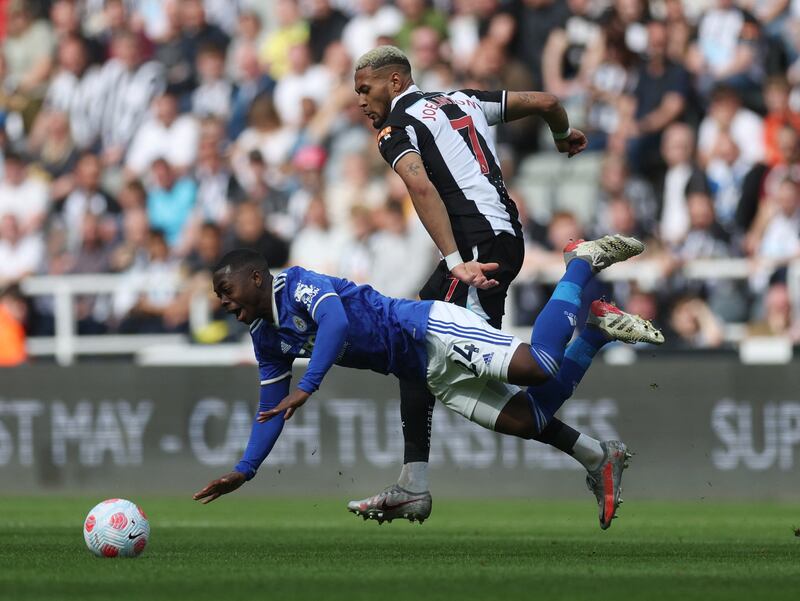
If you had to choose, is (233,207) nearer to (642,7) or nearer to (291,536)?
(642,7)

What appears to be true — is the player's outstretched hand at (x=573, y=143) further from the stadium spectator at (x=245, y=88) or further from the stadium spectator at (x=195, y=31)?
the stadium spectator at (x=195, y=31)

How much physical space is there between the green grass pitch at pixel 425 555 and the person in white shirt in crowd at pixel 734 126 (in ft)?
12.8

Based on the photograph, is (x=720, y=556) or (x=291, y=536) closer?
(x=720, y=556)

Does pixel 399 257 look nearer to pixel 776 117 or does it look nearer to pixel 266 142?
pixel 266 142

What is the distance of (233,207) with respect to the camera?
709 inches

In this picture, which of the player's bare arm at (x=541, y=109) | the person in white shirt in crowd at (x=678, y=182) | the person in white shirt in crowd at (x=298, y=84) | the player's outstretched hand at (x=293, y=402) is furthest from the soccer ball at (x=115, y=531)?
the person in white shirt in crowd at (x=298, y=84)

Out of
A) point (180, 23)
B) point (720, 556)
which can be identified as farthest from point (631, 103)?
point (720, 556)

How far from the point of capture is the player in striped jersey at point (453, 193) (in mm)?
9812

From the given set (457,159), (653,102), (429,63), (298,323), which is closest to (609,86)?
(653,102)

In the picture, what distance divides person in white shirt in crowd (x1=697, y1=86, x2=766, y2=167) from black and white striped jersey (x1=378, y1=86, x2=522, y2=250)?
21.6ft

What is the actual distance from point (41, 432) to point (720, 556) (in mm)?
8621

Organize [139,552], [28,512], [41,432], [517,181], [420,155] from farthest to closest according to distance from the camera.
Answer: [517,181] < [41,432] < [28,512] < [420,155] < [139,552]

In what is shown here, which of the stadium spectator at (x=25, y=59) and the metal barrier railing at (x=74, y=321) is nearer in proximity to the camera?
the metal barrier railing at (x=74, y=321)

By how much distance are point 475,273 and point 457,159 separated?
3.11 feet
